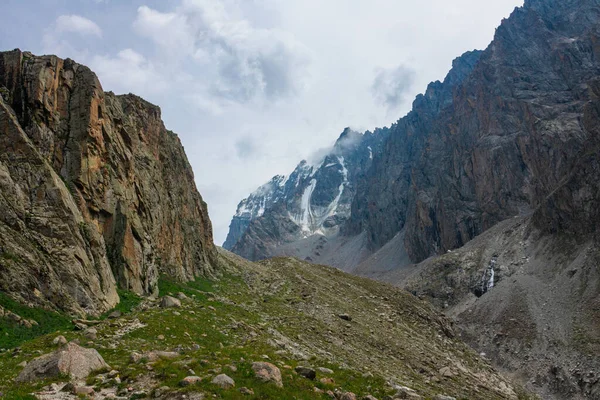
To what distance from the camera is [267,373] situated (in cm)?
1830

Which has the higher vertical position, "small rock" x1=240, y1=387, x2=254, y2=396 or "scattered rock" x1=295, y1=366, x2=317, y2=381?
"small rock" x1=240, y1=387, x2=254, y2=396

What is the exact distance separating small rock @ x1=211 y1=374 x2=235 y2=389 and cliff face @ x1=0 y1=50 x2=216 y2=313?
15.1 metres

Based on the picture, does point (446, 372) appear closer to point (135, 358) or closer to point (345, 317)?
point (345, 317)

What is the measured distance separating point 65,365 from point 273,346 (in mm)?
13896

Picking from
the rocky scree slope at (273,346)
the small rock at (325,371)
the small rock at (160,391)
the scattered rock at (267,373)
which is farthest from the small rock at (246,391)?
the small rock at (325,371)

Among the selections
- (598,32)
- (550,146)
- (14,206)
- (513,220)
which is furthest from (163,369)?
(598,32)

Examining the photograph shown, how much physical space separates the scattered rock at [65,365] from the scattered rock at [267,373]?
6.24m

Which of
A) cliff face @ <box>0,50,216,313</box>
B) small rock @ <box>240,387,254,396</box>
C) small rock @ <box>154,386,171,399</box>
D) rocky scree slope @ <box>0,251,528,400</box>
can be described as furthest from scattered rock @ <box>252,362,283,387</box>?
cliff face @ <box>0,50,216,313</box>

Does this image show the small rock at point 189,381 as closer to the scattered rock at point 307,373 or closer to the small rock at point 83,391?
the small rock at point 83,391

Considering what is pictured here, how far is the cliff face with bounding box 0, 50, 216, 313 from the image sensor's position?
1110 inches

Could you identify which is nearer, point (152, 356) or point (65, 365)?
point (65, 365)

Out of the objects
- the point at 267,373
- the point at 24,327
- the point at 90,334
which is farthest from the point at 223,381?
the point at 24,327

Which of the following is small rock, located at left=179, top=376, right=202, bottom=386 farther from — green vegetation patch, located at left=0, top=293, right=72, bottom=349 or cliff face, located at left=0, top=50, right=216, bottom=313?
cliff face, located at left=0, top=50, right=216, bottom=313

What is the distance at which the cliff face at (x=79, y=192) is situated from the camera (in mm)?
28203
